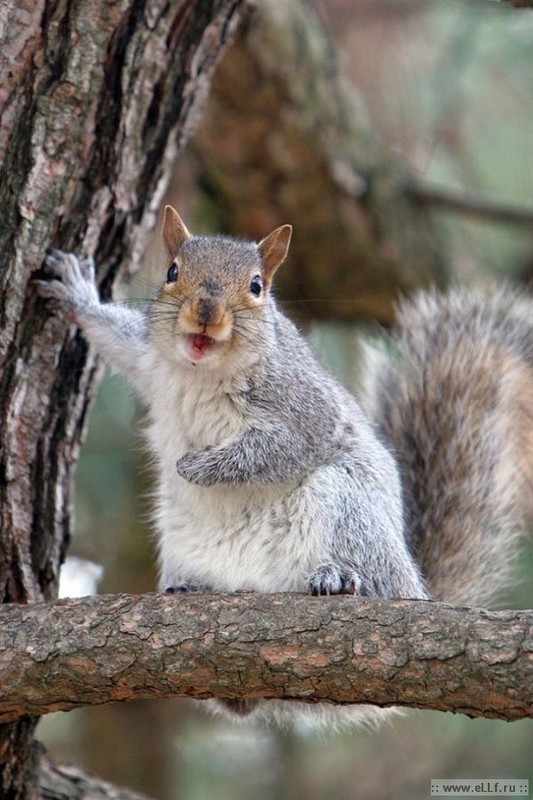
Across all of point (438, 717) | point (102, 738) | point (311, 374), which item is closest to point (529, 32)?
point (311, 374)

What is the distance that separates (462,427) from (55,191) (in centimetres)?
114

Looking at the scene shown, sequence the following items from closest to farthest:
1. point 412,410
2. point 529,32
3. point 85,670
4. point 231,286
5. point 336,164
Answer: point 85,670
point 231,286
point 412,410
point 529,32
point 336,164

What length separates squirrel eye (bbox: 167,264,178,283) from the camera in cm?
249

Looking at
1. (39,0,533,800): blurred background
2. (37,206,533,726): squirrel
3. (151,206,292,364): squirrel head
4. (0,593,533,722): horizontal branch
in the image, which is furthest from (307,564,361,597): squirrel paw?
(39,0,533,800): blurred background

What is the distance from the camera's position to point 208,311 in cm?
235

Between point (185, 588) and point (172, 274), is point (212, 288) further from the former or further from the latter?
point (185, 588)

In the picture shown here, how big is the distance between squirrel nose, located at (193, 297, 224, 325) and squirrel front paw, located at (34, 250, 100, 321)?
307mm

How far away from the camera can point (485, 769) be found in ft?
12.9

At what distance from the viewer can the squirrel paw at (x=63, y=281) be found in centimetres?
252

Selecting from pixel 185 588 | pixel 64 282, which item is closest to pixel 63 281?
pixel 64 282

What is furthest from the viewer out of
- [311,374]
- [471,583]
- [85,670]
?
[471,583]

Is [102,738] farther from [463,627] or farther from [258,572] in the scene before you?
[463,627]

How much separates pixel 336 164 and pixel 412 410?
4.29 feet

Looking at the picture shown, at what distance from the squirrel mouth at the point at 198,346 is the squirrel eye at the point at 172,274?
150mm
